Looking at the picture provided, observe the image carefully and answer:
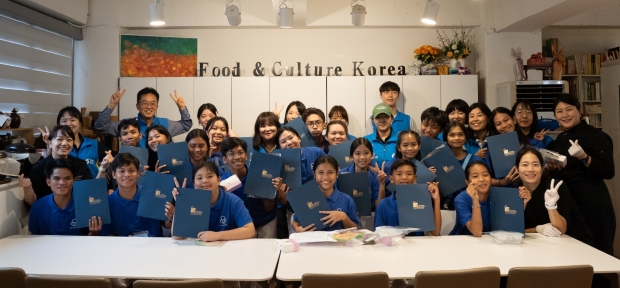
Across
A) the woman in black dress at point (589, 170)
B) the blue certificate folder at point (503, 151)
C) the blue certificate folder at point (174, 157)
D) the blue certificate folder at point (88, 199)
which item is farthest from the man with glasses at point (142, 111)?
the woman in black dress at point (589, 170)

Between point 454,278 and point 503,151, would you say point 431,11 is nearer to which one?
point 503,151

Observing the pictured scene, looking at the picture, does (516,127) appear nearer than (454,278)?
No

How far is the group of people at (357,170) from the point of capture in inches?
124

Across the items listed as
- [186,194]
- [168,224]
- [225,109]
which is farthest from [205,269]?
[225,109]

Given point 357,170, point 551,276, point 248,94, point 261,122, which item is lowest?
point 551,276

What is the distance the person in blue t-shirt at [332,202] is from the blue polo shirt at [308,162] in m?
0.50

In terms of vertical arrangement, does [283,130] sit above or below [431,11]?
below

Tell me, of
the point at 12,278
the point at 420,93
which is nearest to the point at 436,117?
the point at 420,93

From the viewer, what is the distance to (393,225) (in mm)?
3207

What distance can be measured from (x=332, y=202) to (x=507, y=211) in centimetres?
108

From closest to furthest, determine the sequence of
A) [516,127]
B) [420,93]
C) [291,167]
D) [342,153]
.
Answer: [291,167] → [342,153] → [516,127] → [420,93]

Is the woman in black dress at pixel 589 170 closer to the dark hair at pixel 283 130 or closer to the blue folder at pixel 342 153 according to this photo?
the blue folder at pixel 342 153

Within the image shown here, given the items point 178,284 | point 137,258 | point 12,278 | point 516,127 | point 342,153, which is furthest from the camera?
point 516,127

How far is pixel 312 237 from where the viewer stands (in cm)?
282
